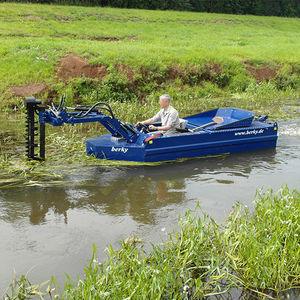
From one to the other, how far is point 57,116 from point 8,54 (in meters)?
10.1

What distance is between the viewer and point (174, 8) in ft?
160

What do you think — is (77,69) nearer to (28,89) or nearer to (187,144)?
(28,89)

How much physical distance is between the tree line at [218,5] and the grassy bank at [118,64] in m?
13.3

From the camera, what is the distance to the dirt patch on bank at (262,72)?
71.1ft

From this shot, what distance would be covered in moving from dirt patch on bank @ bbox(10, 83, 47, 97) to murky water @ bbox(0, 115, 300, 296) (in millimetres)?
7413

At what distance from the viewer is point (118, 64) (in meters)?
18.2

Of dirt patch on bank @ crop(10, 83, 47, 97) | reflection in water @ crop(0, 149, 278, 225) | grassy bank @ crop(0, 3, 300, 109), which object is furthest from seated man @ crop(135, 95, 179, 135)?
dirt patch on bank @ crop(10, 83, 47, 97)

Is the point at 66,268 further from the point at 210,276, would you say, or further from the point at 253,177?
the point at 253,177

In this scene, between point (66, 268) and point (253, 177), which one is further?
point (253, 177)

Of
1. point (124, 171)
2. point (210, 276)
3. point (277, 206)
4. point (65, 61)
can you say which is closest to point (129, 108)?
point (65, 61)

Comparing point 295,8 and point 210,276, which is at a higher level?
point 295,8

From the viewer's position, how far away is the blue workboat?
30.5 feet

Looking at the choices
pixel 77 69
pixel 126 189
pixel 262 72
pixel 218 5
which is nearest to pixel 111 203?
pixel 126 189

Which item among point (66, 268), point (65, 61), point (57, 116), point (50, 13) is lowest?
point (66, 268)
